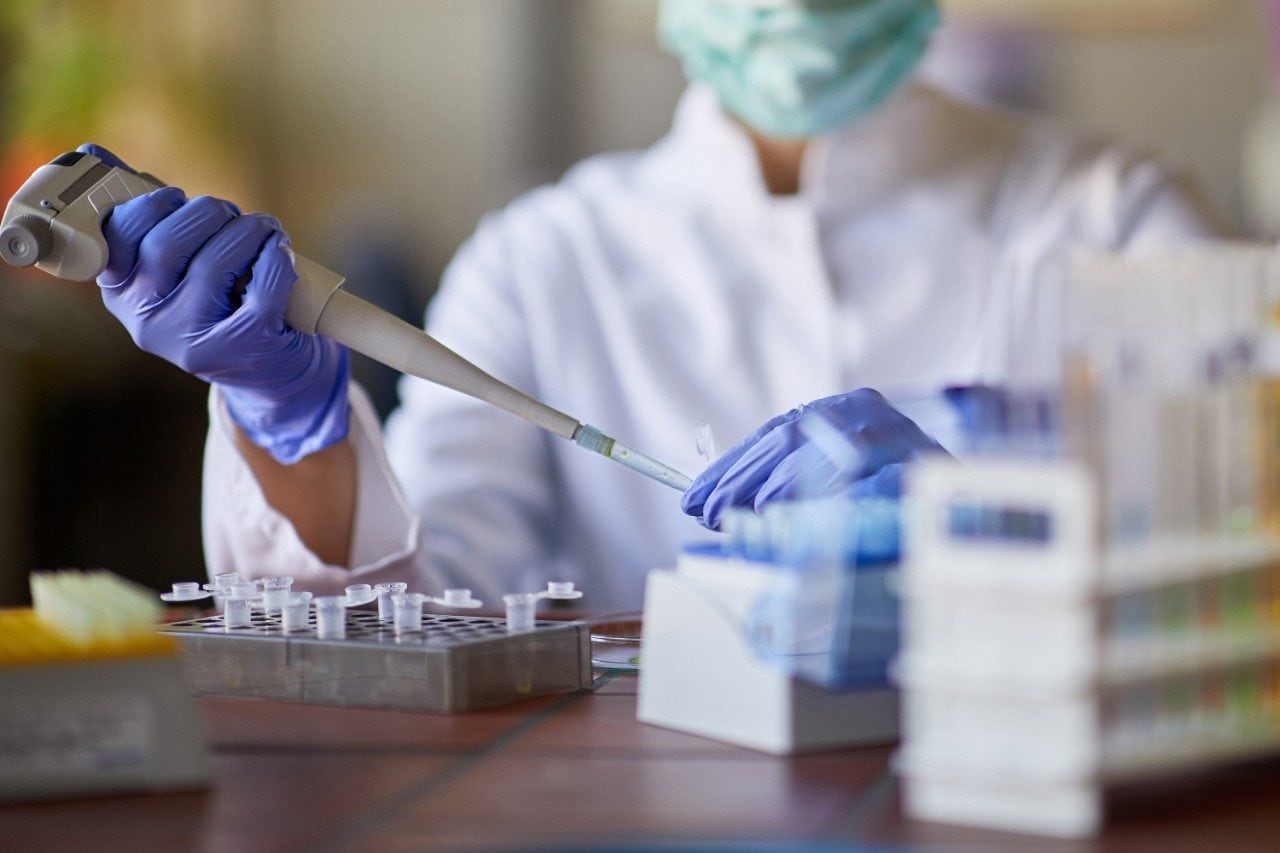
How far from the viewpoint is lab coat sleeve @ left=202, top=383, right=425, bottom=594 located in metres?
1.24

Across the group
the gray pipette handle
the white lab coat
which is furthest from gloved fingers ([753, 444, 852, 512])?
the white lab coat

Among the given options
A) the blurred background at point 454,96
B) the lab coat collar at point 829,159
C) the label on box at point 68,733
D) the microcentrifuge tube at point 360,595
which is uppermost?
the blurred background at point 454,96

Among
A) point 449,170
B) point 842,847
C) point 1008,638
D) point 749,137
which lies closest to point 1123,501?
point 1008,638

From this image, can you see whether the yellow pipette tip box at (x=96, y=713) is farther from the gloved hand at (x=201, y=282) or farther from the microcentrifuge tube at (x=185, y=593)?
the gloved hand at (x=201, y=282)

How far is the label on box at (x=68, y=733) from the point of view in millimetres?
668

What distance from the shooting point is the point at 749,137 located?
1.84 metres

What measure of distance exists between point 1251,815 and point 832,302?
1119 millimetres

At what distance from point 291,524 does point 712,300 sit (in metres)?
0.65

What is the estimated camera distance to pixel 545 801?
2.17 feet

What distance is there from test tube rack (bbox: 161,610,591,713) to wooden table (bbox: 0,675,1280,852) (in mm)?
32

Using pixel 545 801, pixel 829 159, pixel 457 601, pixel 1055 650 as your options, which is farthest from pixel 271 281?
pixel 829 159

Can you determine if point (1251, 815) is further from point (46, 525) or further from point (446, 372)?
point (46, 525)

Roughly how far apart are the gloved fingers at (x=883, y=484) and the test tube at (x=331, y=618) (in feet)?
1.03

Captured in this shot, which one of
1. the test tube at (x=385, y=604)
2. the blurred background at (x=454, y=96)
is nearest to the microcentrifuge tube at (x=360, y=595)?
the test tube at (x=385, y=604)
